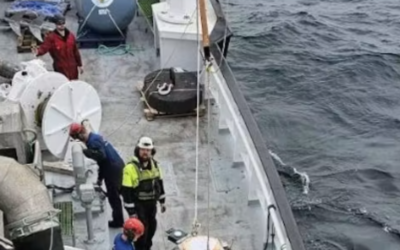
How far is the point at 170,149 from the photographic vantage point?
852 cm

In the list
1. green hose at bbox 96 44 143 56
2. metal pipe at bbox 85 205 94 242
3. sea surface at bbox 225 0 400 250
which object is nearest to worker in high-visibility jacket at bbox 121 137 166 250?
metal pipe at bbox 85 205 94 242

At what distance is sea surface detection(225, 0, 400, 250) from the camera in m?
9.61

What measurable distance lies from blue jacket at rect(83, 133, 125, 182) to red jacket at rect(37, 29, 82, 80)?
2501 millimetres

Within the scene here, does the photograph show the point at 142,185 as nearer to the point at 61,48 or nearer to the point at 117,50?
the point at 61,48

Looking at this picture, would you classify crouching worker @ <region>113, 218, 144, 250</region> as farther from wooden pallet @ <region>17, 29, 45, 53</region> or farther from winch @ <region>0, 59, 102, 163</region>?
wooden pallet @ <region>17, 29, 45, 53</region>

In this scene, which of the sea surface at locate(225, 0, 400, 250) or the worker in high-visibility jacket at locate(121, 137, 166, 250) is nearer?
the worker in high-visibility jacket at locate(121, 137, 166, 250)

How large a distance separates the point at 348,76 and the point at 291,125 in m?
2.70

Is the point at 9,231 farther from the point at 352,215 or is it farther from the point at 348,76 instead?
the point at 348,76

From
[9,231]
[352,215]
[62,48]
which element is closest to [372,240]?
[352,215]

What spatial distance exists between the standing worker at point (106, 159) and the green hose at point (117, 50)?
4164mm

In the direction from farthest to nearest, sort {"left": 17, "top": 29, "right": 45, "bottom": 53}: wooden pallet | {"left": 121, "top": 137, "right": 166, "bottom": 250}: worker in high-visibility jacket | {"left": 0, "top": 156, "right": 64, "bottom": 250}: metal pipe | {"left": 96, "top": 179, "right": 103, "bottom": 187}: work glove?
1. {"left": 17, "top": 29, "right": 45, "bottom": 53}: wooden pallet
2. {"left": 96, "top": 179, "right": 103, "bottom": 187}: work glove
3. {"left": 121, "top": 137, "right": 166, "bottom": 250}: worker in high-visibility jacket
4. {"left": 0, "top": 156, "right": 64, "bottom": 250}: metal pipe

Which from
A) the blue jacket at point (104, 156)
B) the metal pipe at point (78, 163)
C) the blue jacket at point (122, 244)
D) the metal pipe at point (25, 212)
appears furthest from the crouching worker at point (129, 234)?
the blue jacket at point (104, 156)

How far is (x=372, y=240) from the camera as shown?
908cm

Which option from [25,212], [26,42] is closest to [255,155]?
[25,212]
